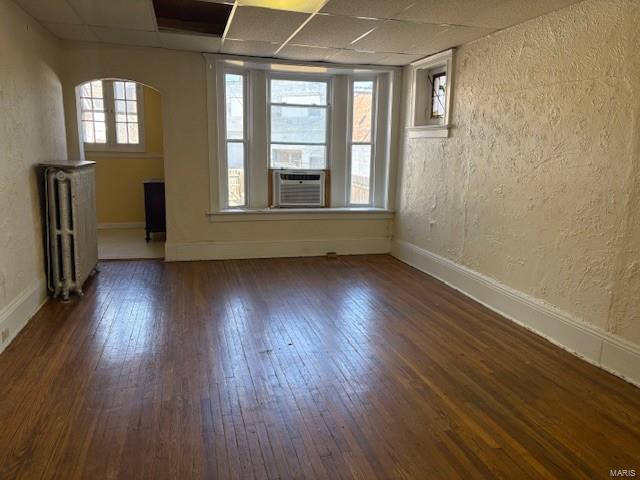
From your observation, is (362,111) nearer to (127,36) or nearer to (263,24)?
(263,24)

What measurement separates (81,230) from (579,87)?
400 centimetres

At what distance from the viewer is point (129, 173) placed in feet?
24.6

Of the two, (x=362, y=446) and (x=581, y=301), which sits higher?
(x=581, y=301)

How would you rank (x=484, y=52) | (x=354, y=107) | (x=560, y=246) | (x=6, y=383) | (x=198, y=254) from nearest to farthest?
(x=6, y=383) < (x=560, y=246) < (x=484, y=52) < (x=198, y=254) < (x=354, y=107)

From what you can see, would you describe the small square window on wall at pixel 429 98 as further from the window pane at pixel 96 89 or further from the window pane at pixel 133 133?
the window pane at pixel 96 89

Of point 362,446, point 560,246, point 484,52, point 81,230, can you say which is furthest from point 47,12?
point 560,246

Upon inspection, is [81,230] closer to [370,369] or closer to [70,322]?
[70,322]

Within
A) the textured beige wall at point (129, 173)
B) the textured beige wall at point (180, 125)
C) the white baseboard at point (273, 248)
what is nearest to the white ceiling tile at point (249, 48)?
the textured beige wall at point (180, 125)

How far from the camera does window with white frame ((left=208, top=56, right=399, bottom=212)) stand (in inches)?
220

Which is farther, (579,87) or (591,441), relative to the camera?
(579,87)

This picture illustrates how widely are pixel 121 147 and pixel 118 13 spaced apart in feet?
13.1

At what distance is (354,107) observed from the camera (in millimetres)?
5980

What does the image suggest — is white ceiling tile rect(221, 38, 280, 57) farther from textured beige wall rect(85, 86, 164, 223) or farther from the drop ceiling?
textured beige wall rect(85, 86, 164, 223)

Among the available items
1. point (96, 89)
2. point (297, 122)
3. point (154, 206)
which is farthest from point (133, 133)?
point (297, 122)
